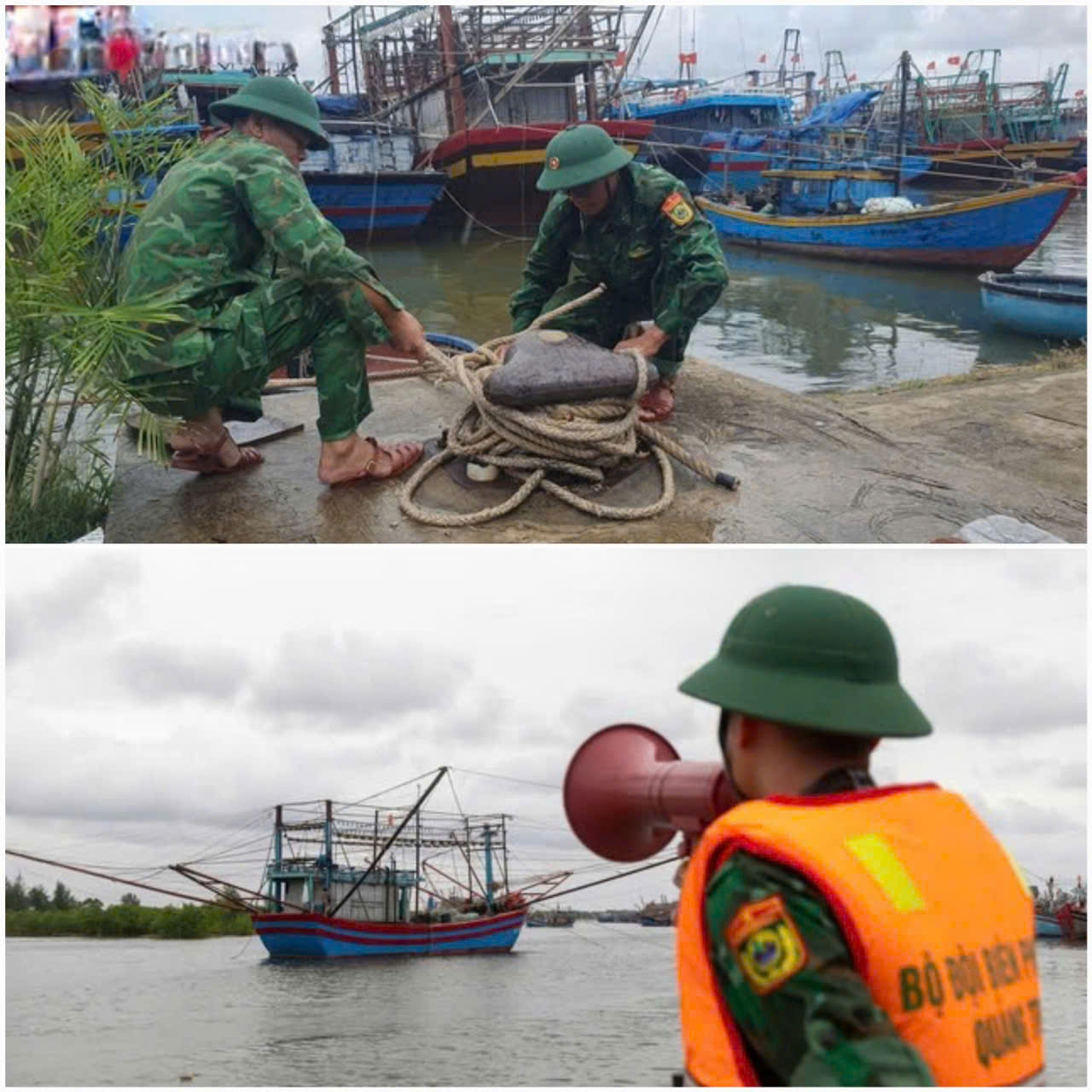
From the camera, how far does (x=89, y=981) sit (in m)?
27.7

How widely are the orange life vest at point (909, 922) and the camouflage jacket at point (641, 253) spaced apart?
3.75 metres

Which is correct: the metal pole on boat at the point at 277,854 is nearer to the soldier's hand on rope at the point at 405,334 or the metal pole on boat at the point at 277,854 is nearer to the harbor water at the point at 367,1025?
the harbor water at the point at 367,1025

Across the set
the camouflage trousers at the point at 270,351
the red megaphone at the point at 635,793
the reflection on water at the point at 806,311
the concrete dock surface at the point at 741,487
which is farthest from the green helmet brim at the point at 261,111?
the reflection on water at the point at 806,311

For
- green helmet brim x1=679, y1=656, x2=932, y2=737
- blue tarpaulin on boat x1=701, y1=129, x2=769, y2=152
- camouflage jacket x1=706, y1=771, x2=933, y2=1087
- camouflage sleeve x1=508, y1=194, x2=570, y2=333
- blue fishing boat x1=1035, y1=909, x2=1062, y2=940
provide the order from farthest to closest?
blue tarpaulin on boat x1=701, y1=129, x2=769, y2=152, blue fishing boat x1=1035, y1=909, x2=1062, y2=940, camouflage sleeve x1=508, y1=194, x2=570, y2=333, green helmet brim x1=679, y1=656, x2=932, y2=737, camouflage jacket x1=706, y1=771, x2=933, y2=1087

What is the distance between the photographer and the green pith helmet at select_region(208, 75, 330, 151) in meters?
4.25

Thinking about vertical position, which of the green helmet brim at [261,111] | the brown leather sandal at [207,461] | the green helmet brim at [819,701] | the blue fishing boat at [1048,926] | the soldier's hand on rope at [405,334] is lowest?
the blue fishing boat at [1048,926]

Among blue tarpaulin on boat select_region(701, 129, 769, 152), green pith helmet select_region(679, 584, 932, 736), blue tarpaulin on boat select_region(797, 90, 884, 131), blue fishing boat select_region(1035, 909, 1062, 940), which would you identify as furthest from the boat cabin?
green pith helmet select_region(679, 584, 932, 736)

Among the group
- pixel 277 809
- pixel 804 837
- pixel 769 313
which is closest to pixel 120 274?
pixel 804 837

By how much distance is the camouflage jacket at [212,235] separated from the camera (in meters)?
4.07

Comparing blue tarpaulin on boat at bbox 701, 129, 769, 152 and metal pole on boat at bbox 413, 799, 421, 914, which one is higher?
blue tarpaulin on boat at bbox 701, 129, 769, 152

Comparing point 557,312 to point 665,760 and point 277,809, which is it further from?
point 277,809

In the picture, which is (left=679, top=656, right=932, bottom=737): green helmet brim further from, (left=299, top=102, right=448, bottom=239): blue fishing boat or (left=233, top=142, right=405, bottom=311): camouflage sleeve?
(left=299, top=102, right=448, bottom=239): blue fishing boat

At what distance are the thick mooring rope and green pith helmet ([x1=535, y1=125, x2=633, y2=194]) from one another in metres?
0.90

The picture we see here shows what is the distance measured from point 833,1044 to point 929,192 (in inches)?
1612
